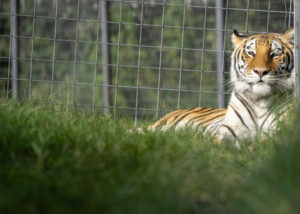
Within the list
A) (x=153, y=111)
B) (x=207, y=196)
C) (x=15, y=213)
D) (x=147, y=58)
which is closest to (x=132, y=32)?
(x=147, y=58)

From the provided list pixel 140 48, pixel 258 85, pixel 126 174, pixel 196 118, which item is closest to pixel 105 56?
pixel 140 48

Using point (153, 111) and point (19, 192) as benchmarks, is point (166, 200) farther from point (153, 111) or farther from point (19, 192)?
point (153, 111)

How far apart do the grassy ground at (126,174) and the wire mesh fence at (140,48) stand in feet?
5.69

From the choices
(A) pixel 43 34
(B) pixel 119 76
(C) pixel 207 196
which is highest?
(A) pixel 43 34

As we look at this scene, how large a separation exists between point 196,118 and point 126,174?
2486 mm

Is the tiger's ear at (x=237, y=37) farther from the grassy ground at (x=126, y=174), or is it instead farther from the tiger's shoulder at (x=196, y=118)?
the grassy ground at (x=126, y=174)

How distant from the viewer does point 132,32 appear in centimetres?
426

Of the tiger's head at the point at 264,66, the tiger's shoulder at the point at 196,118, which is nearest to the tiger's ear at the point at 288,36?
the tiger's head at the point at 264,66

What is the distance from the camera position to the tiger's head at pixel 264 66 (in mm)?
3207

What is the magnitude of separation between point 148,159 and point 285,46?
1844mm

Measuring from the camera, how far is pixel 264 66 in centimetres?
321

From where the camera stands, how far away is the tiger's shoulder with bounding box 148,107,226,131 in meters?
3.90

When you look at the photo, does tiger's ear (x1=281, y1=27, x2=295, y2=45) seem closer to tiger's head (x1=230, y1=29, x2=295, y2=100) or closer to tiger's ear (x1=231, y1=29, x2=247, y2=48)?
tiger's head (x1=230, y1=29, x2=295, y2=100)

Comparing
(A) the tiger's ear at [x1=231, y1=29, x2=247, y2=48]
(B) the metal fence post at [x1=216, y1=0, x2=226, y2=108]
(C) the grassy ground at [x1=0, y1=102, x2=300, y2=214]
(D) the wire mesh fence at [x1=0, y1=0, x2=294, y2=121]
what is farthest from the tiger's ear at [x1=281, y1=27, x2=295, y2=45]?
(C) the grassy ground at [x1=0, y1=102, x2=300, y2=214]
